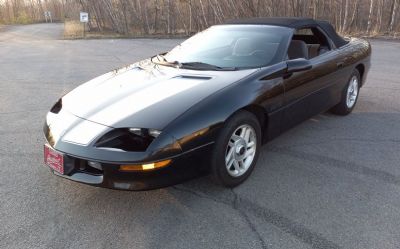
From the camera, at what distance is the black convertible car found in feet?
8.27

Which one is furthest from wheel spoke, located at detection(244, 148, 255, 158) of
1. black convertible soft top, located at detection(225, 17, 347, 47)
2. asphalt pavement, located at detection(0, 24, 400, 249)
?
black convertible soft top, located at detection(225, 17, 347, 47)

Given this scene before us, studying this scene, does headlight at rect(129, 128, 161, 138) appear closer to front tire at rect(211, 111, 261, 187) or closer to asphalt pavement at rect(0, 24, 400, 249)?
front tire at rect(211, 111, 261, 187)

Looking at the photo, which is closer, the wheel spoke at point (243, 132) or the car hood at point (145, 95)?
the car hood at point (145, 95)

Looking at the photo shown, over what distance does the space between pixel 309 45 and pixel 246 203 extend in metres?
2.48

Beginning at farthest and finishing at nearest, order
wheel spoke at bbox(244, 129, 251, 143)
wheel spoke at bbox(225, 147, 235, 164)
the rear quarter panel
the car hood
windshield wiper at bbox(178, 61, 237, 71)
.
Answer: the rear quarter panel, windshield wiper at bbox(178, 61, 237, 71), wheel spoke at bbox(244, 129, 251, 143), wheel spoke at bbox(225, 147, 235, 164), the car hood

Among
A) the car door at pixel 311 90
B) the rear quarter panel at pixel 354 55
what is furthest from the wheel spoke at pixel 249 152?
the rear quarter panel at pixel 354 55

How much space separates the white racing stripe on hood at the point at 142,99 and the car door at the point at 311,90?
3.25 feet

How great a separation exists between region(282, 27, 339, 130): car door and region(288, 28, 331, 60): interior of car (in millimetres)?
73

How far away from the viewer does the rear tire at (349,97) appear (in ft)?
15.5

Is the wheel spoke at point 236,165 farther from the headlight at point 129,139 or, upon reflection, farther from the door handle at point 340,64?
the door handle at point 340,64

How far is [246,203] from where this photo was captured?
2.83 metres

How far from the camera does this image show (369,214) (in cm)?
266

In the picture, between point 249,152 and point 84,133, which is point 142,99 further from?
point 249,152

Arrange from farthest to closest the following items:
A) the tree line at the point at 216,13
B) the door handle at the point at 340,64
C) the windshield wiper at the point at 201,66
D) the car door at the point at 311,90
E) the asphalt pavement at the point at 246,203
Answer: the tree line at the point at 216,13 → the door handle at the point at 340,64 → the car door at the point at 311,90 → the windshield wiper at the point at 201,66 → the asphalt pavement at the point at 246,203
